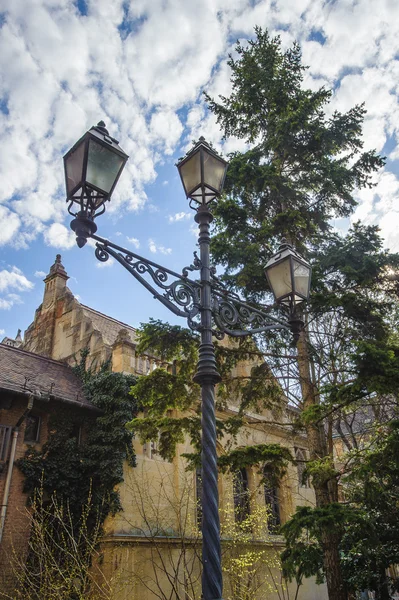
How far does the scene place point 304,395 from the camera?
400 inches

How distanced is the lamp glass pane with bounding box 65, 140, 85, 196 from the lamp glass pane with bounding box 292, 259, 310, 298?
2.98 metres

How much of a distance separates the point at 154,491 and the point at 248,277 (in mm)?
7694

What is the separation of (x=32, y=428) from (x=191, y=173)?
1103 centimetres

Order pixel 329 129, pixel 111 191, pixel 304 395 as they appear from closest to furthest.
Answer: pixel 111 191 → pixel 304 395 → pixel 329 129

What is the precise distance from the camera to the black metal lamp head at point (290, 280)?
621 centimetres

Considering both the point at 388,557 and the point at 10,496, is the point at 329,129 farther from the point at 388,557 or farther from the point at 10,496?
the point at 10,496

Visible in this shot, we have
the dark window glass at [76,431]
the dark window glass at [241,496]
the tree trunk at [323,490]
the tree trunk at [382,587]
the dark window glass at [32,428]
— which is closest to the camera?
the tree trunk at [323,490]

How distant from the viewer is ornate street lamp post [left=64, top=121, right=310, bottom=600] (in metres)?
4.20

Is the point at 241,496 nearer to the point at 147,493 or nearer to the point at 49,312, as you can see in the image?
the point at 147,493

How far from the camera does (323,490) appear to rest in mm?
8875

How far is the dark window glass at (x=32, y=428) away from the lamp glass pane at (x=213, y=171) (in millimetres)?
10928

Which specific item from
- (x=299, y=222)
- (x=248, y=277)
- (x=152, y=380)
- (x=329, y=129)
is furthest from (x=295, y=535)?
(x=329, y=129)

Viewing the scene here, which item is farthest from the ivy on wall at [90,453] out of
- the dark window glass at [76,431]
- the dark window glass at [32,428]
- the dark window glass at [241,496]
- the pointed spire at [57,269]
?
the pointed spire at [57,269]

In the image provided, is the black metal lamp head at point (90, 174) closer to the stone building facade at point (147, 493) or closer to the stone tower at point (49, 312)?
the stone building facade at point (147, 493)
